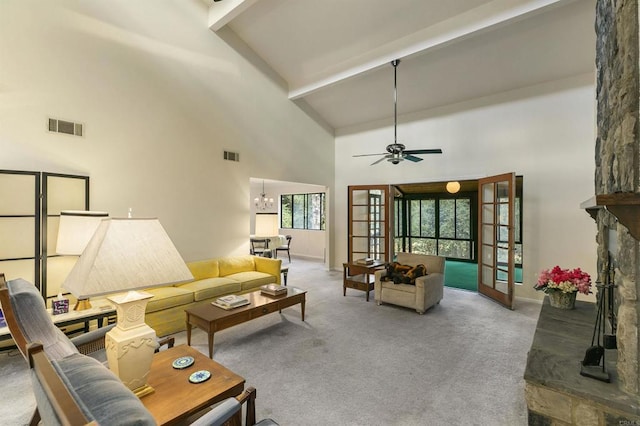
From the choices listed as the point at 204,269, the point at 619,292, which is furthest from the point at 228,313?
the point at 619,292

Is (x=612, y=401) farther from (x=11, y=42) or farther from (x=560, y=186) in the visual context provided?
(x=11, y=42)

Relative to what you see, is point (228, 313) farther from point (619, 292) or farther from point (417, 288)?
point (619, 292)

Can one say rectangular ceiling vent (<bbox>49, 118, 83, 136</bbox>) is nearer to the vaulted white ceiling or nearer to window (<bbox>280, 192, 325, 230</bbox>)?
the vaulted white ceiling

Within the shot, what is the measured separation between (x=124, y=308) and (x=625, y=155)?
285 cm

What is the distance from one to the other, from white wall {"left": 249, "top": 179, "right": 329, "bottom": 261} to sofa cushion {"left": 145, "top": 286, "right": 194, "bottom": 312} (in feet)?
18.6

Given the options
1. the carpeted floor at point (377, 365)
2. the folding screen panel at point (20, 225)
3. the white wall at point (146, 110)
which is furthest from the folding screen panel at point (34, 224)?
the carpeted floor at point (377, 365)

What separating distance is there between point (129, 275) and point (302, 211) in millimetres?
8740

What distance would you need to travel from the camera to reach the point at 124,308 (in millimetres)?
1553

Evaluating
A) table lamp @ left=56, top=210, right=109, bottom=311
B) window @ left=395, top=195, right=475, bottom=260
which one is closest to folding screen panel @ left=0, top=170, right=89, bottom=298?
table lamp @ left=56, top=210, right=109, bottom=311

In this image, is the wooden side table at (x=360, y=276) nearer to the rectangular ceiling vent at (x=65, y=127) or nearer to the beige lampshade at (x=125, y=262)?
the beige lampshade at (x=125, y=262)

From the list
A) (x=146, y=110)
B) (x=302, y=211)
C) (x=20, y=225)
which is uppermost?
(x=146, y=110)

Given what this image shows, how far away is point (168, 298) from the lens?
12.0 feet

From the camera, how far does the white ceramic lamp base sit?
1499 mm

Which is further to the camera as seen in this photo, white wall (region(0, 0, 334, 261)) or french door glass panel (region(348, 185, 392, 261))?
french door glass panel (region(348, 185, 392, 261))
